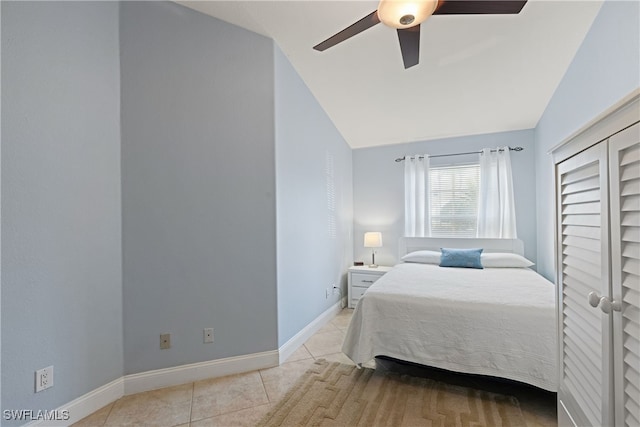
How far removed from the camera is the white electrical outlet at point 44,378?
1657 millimetres

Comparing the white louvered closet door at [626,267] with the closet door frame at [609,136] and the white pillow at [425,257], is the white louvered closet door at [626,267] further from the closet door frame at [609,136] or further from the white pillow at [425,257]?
the white pillow at [425,257]

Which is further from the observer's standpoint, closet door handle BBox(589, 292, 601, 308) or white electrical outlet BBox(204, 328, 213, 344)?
white electrical outlet BBox(204, 328, 213, 344)

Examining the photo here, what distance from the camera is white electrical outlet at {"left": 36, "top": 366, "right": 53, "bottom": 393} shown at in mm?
1657

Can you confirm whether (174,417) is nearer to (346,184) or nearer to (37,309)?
(37,309)

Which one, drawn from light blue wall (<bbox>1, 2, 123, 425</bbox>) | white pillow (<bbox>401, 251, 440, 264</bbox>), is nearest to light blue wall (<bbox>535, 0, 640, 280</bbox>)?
white pillow (<bbox>401, 251, 440, 264</bbox>)

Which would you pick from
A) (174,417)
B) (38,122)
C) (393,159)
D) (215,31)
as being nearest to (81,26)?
(38,122)

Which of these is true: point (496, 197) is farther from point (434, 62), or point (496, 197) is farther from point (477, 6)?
point (477, 6)

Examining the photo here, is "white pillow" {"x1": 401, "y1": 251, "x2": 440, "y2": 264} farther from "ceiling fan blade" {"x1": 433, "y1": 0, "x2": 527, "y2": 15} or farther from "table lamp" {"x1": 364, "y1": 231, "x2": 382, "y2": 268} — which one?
"ceiling fan blade" {"x1": 433, "y1": 0, "x2": 527, "y2": 15}

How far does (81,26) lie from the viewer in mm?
A: 1916

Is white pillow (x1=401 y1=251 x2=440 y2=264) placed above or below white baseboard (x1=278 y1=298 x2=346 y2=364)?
above

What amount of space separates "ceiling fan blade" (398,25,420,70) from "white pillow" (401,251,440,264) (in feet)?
7.82

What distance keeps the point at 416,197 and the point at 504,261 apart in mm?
1373

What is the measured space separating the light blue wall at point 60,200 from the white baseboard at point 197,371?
0.61 ft

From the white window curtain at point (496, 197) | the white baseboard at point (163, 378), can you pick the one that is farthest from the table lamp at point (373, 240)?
the white baseboard at point (163, 378)
